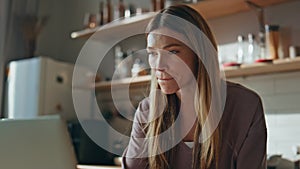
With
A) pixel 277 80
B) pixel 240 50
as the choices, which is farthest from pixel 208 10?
pixel 277 80

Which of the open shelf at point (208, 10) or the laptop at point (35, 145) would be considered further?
the open shelf at point (208, 10)

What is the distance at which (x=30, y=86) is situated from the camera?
2959 mm

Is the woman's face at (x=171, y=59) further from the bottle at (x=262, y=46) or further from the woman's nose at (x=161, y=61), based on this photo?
the bottle at (x=262, y=46)

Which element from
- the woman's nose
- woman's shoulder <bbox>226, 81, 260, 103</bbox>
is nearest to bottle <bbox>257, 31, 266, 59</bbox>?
woman's shoulder <bbox>226, 81, 260, 103</bbox>

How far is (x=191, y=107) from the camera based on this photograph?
1231mm

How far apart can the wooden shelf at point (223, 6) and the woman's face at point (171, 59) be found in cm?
105

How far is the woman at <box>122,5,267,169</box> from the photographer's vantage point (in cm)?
113

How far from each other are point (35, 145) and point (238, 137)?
684 mm

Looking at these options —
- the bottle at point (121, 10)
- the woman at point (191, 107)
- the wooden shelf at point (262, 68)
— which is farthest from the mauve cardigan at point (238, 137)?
the bottle at point (121, 10)

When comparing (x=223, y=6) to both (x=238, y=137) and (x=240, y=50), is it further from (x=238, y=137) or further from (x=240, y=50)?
(x=238, y=137)

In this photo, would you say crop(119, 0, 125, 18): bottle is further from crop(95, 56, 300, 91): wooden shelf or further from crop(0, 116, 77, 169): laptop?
crop(0, 116, 77, 169): laptop

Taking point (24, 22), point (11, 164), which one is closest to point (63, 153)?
point (11, 164)

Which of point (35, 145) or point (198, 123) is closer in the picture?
point (35, 145)

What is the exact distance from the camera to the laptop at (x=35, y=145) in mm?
577
